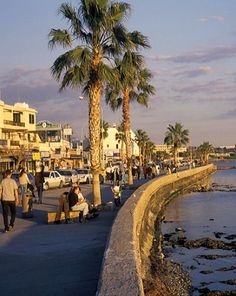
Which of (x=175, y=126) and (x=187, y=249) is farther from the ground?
(x=175, y=126)

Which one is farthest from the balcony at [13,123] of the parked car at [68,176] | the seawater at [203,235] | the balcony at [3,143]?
the seawater at [203,235]

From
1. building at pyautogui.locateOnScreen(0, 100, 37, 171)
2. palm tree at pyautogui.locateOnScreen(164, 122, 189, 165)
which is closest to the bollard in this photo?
building at pyautogui.locateOnScreen(0, 100, 37, 171)

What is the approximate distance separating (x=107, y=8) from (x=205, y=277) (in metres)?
11.2

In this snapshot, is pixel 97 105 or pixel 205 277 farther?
pixel 97 105

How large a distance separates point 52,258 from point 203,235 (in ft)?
43.8

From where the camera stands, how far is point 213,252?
18172mm

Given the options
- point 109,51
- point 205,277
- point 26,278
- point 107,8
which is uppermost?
point 107,8

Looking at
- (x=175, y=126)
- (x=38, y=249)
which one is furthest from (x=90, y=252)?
(x=175, y=126)

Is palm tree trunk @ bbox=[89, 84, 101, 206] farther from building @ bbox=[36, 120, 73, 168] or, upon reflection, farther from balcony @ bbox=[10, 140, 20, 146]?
building @ bbox=[36, 120, 73, 168]

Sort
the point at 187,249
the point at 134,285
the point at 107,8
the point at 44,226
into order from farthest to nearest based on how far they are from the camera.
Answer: the point at 107,8, the point at 187,249, the point at 44,226, the point at 134,285

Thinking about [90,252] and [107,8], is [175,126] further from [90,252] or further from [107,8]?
[90,252]

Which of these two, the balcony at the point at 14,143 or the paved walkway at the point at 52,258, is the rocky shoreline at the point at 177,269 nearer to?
the paved walkway at the point at 52,258

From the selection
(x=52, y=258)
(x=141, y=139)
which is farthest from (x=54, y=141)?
(x=52, y=258)

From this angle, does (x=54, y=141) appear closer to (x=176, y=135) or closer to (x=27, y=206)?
(x=176, y=135)
